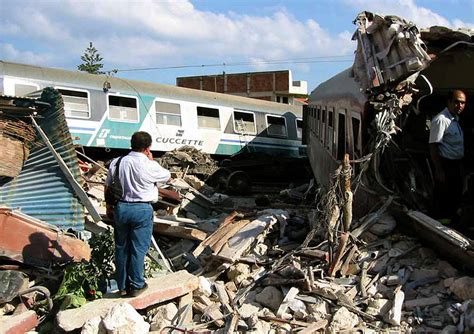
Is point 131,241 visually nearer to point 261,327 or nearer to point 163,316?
point 163,316

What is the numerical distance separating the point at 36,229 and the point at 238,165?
11.1m

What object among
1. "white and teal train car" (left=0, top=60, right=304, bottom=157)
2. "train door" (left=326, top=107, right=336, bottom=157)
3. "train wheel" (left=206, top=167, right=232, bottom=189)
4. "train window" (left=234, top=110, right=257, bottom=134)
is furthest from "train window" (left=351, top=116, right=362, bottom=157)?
"train window" (left=234, top=110, right=257, bottom=134)

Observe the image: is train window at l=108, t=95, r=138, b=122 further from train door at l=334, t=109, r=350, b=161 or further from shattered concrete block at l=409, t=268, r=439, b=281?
shattered concrete block at l=409, t=268, r=439, b=281

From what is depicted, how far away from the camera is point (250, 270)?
6.45 m

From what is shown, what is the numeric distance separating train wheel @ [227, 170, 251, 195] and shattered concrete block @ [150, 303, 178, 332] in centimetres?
1040

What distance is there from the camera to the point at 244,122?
1866 centimetres

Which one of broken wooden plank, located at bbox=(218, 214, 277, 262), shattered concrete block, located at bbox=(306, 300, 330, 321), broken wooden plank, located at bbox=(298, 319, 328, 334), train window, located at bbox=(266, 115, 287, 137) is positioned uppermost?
train window, located at bbox=(266, 115, 287, 137)

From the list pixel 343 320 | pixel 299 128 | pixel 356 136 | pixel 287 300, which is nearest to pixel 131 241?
pixel 287 300

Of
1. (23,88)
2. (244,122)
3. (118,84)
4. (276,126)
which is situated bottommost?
(276,126)

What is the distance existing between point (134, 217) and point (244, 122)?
1356 centimetres

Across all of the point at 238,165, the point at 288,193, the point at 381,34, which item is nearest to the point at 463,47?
the point at 381,34

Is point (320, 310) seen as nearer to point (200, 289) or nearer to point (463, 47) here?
point (200, 289)

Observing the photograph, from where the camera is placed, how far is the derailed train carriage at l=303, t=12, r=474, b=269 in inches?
245

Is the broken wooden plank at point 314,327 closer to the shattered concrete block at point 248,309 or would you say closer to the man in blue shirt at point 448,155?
the shattered concrete block at point 248,309
